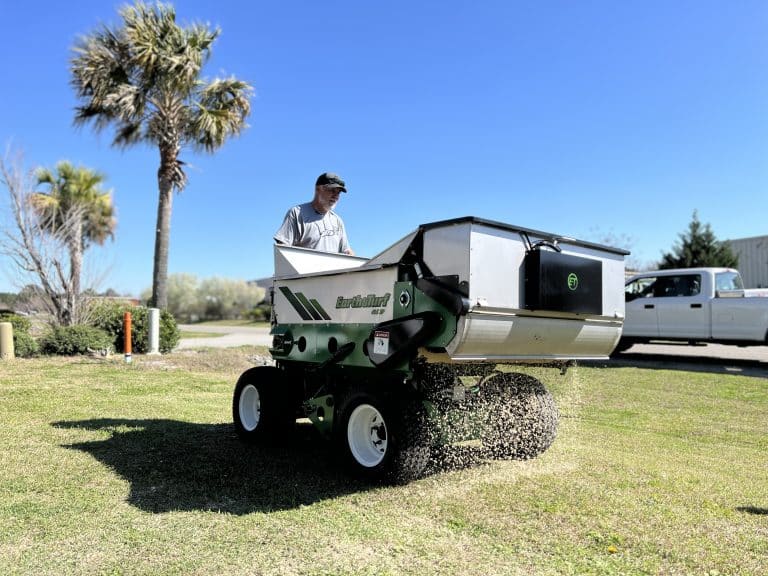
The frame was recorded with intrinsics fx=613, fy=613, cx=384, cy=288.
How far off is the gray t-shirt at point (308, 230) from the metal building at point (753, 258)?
1171 inches

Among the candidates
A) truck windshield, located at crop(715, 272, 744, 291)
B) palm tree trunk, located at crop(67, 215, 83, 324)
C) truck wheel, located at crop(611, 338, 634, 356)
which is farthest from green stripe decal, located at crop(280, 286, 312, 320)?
truck windshield, located at crop(715, 272, 744, 291)

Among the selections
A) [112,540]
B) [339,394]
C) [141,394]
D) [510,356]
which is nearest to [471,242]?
[510,356]

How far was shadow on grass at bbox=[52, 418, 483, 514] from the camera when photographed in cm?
406

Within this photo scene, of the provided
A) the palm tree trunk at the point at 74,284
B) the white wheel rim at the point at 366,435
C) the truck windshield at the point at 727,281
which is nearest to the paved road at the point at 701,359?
the truck windshield at the point at 727,281

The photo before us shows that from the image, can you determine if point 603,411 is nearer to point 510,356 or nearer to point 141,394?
point 510,356

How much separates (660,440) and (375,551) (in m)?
4.18

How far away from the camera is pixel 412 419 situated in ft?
13.5

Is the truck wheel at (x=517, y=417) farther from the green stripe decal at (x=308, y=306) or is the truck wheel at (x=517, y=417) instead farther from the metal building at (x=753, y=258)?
the metal building at (x=753, y=258)

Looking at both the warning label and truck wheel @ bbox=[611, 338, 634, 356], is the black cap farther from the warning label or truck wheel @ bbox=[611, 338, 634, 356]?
truck wheel @ bbox=[611, 338, 634, 356]

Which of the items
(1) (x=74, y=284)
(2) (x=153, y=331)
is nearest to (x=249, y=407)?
(2) (x=153, y=331)

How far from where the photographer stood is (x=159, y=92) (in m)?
16.5

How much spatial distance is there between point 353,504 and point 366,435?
2.07 feet

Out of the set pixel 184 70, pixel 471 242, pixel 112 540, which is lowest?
pixel 112 540

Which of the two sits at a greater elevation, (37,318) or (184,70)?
(184,70)
